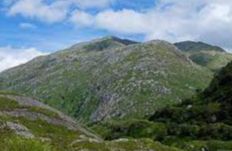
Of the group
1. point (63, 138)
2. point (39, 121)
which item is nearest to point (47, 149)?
point (63, 138)

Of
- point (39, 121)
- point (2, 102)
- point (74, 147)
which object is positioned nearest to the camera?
point (74, 147)

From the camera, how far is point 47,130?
8281 cm

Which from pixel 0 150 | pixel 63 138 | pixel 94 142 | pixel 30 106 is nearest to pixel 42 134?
pixel 63 138

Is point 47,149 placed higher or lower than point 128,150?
higher

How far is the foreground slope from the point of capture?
232 ft

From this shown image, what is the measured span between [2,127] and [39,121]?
1474cm

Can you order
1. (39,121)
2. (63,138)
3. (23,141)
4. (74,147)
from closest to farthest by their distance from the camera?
(23,141) → (74,147) → (63,138) → (39,121)

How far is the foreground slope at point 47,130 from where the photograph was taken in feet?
232

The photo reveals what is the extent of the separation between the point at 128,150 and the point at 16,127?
16366 millimetres

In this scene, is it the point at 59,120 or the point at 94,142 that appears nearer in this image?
the point at 94,142

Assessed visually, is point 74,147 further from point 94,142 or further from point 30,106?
point 30,106

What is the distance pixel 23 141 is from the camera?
26391mm

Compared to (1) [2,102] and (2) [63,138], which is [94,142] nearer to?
(2) [63,138]

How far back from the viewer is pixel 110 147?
238ft
